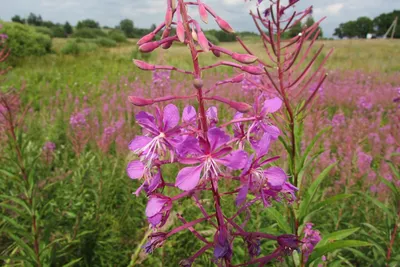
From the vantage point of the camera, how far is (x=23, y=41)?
17.7 meters

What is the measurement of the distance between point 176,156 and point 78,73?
444 inches

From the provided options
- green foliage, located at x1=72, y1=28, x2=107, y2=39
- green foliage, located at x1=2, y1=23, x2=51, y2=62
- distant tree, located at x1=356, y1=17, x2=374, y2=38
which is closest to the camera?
green foliage, located at x1=2, y1=23, x2=51, y2=62

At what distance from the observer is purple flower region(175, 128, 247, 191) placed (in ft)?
3.11

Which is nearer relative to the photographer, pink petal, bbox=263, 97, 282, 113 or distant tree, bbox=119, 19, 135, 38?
pink petal, bbox=263, 97, 282, 113

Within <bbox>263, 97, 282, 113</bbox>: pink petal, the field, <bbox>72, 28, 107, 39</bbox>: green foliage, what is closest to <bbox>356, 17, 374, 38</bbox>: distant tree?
<bbox>72, 28, 107, 39</bbox>: green foliage

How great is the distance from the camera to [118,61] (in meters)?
15.2

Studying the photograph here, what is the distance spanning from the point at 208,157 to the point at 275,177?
0.72ft

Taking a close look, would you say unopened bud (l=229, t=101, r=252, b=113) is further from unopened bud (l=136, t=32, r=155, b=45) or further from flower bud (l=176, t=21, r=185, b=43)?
unopened bud (l=136, t=32, r=155, b=45)

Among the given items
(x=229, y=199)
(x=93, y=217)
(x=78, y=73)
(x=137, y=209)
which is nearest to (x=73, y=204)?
(x=93, y=217)

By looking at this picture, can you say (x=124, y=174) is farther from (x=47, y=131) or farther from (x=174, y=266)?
(x=47, y=131)

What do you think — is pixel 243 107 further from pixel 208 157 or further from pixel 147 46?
pixel 147 46

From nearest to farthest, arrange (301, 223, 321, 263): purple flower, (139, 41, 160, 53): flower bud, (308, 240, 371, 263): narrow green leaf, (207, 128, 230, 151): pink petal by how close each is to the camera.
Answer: (207, 128, 230, 151): pink petal
(139, 41, 160, 53): flower bud
(308, 240, 371, 263): narrow green leaf
(301, 223, 321, 263): purple flower

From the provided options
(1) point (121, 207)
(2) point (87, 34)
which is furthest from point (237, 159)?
(2) point (87, 34)

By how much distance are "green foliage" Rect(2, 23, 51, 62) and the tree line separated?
2749 inches
